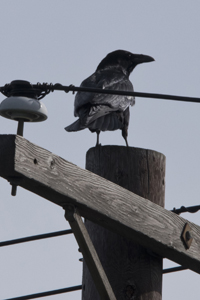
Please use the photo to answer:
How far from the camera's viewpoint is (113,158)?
14.4ft

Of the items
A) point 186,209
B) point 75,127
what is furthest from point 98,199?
point 75,127

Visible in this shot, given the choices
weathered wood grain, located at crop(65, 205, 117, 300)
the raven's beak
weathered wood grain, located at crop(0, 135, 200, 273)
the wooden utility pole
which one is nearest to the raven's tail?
the wooden utility pole

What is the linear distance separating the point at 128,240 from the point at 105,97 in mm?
2901

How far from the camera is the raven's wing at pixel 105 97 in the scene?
6.75 meters

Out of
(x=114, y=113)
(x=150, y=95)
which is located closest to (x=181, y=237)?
(x=150, y=95)

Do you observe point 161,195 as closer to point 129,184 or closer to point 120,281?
point 129,184

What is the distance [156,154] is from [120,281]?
954mm

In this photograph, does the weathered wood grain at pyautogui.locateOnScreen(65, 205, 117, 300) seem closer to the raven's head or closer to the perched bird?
the perched bird

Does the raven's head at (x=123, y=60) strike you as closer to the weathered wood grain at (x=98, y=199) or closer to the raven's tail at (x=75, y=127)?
the raven's tail at (x=75, y=127)

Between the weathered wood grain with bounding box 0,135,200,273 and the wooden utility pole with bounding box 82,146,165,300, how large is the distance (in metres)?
0.12

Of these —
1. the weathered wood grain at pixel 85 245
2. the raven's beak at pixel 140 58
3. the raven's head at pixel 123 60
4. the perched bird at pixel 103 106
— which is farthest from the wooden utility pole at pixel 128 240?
the raven's beak at pixel 140 58

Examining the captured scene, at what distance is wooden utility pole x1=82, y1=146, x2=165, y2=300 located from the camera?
418 cm

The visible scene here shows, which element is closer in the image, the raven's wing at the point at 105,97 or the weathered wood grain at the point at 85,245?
the weathered wood grain at the point at 85,245

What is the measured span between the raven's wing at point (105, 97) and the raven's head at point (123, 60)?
0.80 meters
